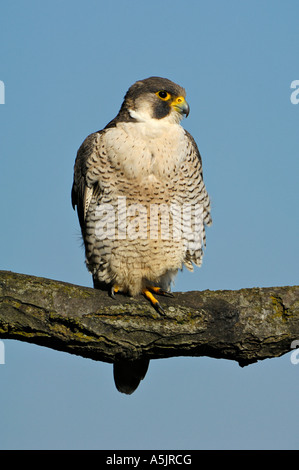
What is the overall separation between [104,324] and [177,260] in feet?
4.20

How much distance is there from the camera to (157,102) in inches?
224

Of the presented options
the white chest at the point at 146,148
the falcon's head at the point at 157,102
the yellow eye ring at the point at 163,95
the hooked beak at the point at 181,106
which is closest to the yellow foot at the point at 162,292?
the white chest at the point at 146,148

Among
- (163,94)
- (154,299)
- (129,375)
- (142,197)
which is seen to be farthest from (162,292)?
(163,94)

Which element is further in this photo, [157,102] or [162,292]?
[157,102]

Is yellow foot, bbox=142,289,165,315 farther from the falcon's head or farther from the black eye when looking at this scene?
the black eye

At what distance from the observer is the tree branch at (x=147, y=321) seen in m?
4.38

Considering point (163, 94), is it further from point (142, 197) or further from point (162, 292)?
point (162, 292)

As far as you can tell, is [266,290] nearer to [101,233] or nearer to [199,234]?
[199,234]

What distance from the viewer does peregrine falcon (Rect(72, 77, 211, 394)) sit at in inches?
209

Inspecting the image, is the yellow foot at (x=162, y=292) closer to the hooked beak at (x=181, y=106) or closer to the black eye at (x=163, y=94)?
the hooked beak at (x=181, y=106)

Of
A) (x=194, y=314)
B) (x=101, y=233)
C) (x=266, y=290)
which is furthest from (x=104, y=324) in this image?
(x=266, y=290)

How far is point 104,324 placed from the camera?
4570 mm

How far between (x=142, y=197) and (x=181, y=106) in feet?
3.55

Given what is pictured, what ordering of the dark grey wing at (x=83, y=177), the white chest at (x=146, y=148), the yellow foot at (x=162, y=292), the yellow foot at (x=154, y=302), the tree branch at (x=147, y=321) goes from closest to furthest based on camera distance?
the tree branch at (x=147, y=321) < the yellow foot at (x=154, y=302) < the yellow foot at (x=162, y=292) < the white chest at (x=146, y=148) < the dark grey wing at (x=83, y=177)
